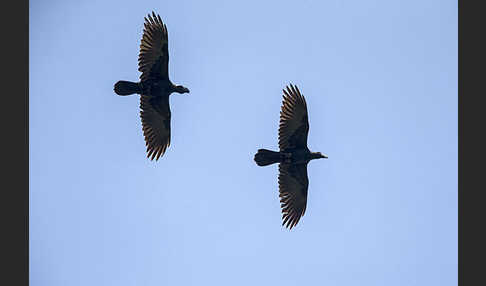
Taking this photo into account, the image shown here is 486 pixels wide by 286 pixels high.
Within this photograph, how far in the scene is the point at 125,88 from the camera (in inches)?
1000

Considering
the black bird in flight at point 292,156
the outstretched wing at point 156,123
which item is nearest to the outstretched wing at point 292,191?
the black bird in flight at point 292,156

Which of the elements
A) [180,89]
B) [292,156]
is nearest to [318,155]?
[292,156]

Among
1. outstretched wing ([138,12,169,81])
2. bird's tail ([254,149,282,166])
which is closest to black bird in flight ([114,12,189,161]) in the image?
outstretched wing ([138,12,169,81])

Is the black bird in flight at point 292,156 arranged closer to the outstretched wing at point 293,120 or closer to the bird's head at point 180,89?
the outstretched wing at point 293,120

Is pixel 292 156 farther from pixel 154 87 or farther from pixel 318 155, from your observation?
pixel 154 87

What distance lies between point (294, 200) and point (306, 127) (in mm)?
1484

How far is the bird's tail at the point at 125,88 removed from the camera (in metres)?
25.4

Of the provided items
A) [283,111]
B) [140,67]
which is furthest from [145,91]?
[283,111]

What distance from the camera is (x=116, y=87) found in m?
25.4

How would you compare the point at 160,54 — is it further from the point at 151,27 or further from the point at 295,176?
the point at 295,176

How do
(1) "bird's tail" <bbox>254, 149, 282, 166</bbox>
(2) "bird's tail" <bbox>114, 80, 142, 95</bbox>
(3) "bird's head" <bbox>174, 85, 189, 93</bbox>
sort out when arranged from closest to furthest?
(1) "bird's tail" <bbox>254, 149, 282, 166</bbox>
(2) "bird's tail" <bbox>114, 80, 142, 95</bbox>
(3) "bird's head" <bbox>174, 85, 189, 93</bbox>

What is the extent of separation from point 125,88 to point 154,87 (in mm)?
614

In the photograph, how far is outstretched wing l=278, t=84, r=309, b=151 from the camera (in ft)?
82.8

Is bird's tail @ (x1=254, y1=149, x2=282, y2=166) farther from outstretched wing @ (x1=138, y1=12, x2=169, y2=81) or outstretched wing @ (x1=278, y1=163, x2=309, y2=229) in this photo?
outstretched wing @ (x1=138, y1=12, x2=169, y2=81)
